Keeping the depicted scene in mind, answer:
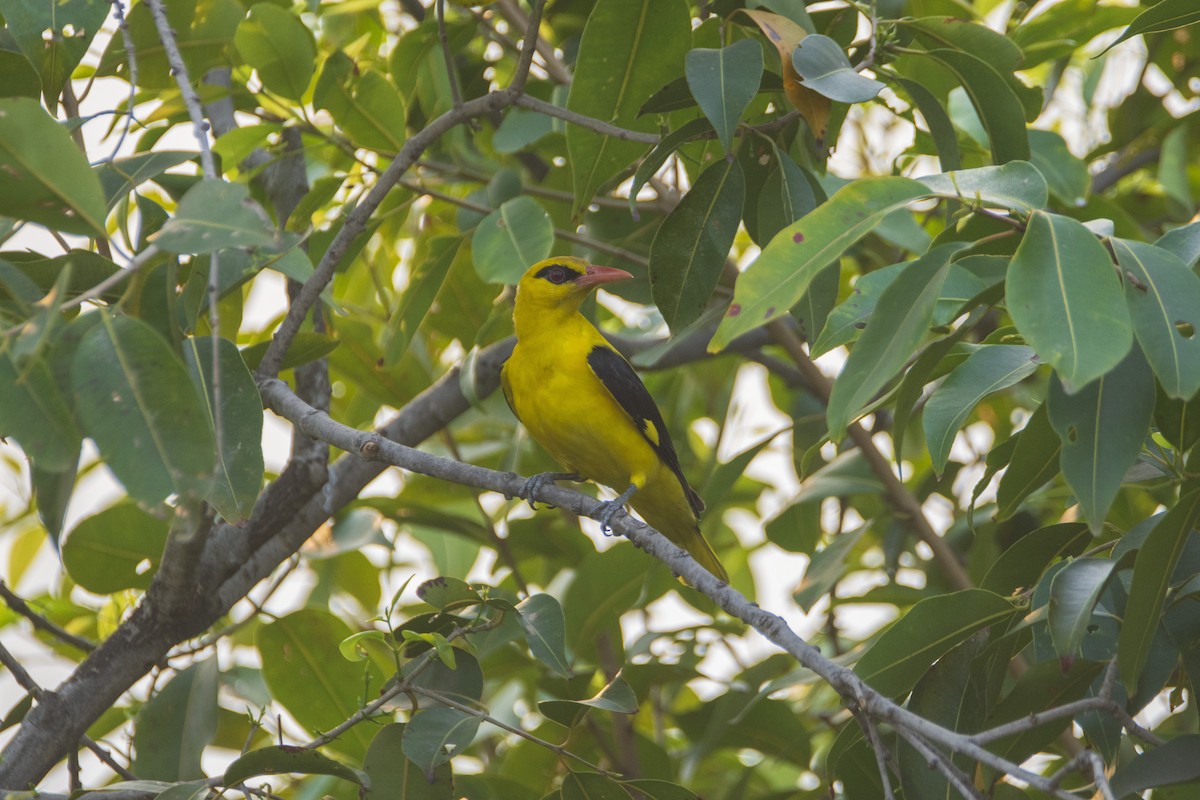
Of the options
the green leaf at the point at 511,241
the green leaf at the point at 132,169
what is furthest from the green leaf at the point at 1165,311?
the green leaf at the point at 132,169

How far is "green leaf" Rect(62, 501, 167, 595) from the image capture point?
11.3ft

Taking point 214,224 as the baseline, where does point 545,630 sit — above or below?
below

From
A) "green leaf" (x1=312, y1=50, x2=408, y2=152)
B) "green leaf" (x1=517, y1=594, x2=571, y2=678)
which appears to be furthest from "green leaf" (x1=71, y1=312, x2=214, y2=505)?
"green leaf" (x1=312, y1=50, x2=408, y2=152)

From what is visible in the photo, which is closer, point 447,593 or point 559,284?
point 447,593

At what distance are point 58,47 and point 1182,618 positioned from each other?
285 centimetres

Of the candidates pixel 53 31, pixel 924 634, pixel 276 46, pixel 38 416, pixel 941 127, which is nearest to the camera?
pixel 38 416

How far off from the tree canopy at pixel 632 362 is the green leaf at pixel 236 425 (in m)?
0.01

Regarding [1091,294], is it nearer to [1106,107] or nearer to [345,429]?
[345,429]

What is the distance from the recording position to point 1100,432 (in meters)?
1.81

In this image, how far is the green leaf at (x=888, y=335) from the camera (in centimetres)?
181

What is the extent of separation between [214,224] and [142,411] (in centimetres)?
33

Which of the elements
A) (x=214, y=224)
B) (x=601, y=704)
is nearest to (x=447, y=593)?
(x=601, y=704)

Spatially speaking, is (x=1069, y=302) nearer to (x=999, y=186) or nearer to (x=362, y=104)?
(x=999, y=186)

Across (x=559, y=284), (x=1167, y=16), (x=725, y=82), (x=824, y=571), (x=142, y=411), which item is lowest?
(x=824, y=571)
